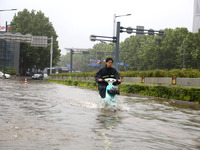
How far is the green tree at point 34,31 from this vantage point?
247 feet

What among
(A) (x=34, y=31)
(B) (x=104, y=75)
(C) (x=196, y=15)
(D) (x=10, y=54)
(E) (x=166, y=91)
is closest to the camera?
(B) (x=104, y=75)

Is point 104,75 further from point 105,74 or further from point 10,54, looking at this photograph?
point 10,54

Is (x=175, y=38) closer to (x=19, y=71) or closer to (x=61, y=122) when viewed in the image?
(x=19, y=71)

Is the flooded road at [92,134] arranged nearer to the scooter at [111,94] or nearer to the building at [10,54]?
the scooter at [111,94]

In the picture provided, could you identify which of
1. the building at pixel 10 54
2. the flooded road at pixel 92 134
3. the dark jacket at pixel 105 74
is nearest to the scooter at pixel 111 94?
the dark jacket at pixel 105 74

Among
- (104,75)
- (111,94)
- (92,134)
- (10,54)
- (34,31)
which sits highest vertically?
(34,31)

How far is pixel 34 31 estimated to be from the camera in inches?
2968

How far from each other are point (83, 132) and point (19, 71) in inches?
3281

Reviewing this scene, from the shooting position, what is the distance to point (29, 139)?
211 inches

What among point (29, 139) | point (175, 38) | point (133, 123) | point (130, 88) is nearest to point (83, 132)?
point (29, 139)

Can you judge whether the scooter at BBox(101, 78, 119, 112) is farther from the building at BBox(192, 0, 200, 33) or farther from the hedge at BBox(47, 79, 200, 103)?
the building at BBox(192, 0, 200, 33)

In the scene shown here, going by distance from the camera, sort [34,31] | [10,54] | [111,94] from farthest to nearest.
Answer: [10,54]
[34,31]
[111,94]

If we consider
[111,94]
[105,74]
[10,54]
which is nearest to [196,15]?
[10,54]

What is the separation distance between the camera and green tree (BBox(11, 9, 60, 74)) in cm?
7531
